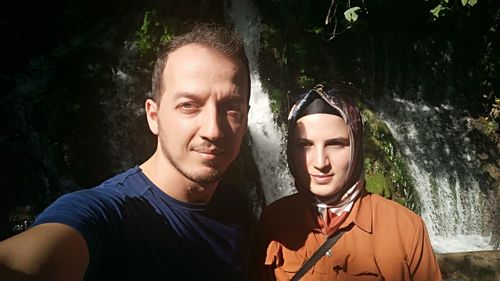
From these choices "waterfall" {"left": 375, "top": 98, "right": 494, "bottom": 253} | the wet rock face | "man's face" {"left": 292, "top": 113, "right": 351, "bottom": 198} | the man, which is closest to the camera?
the man

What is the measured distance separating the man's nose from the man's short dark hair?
14 cm

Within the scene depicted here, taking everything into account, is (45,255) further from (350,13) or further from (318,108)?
(350,13)

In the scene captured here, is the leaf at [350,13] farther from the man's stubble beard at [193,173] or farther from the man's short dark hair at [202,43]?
the man's stubble beard at [193,173]

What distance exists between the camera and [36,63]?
17.0 ft

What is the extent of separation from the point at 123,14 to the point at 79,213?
195 inches

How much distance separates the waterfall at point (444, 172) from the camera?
19.5 feet

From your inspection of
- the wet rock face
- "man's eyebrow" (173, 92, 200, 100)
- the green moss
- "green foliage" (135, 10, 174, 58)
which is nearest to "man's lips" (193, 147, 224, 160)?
"man's eyebrow" (173, 92, 200, 100)

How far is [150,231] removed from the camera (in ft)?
3.94

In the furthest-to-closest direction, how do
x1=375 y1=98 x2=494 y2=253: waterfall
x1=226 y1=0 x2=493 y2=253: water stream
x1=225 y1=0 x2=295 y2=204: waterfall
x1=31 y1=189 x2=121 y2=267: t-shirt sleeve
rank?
x1=375 y1=98 x2=494 y2=253: waterfall → x1=226 y1=0 x2=493 y2=253: water stream → x1=225 y1=0 x2=295 y2=204: waterfall → x1=31 y1=189 x2=121 y2=267: t-shirt sleeve

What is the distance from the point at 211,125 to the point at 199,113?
5cm

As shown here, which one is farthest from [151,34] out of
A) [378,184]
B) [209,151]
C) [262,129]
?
[209,151]

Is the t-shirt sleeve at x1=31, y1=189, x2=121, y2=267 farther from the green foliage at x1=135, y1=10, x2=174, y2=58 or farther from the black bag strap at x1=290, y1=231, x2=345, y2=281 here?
the green foliage at x1=135, y1=10, x2=174, y2=58

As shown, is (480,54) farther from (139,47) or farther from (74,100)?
(74,100)

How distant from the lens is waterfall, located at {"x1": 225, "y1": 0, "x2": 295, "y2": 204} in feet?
16.0
